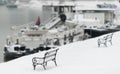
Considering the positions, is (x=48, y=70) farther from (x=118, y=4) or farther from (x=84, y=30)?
(x=118, y=4)

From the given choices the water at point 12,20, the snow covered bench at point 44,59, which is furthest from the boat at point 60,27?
the snow covered bench at point 44,59

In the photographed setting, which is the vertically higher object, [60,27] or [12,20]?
[60,27]

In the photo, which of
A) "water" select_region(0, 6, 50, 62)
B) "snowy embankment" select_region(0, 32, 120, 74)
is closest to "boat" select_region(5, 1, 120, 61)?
"water" select_region(0, 6, 50, 62)

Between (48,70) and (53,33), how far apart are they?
16.7 m

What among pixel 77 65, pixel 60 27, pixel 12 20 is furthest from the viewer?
pixel 12 20

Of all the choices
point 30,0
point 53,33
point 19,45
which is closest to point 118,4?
point 53,33

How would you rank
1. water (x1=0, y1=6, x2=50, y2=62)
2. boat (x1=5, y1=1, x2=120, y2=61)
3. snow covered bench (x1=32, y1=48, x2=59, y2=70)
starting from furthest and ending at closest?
water (x1=0, y1=6, x2=50, y2=62)
boat (x1=5, y1=1, x2=120, y2=61)
snow covered bench (x1=32, y1=48, x2=59, y2=70)

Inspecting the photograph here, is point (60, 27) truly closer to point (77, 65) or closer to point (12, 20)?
point (77, 65)

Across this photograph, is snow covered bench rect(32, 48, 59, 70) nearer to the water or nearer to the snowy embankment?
the snowy embankment

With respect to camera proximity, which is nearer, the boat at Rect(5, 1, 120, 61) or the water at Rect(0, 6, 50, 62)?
the boat at Rect(5, 1, 120, 61)

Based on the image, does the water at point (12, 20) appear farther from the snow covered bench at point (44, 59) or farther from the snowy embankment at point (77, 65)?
the snow covered bench at point (44, 59)

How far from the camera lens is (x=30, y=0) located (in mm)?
127938

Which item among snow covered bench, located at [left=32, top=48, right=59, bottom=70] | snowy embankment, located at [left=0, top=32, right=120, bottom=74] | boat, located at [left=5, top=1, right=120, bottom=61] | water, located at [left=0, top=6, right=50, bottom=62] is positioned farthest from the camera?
water, located at [left=0, top=6, right=50, bottom=62]

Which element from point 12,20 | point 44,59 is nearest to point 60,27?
point 44,59
